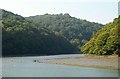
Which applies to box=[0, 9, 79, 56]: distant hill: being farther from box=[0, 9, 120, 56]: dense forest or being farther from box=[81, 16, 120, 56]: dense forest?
box=[81, 16, 120, 56]: dense forest

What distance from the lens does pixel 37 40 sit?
127 metres

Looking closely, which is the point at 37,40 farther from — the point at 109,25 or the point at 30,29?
the point at 109,25

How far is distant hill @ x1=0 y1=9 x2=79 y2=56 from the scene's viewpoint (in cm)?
10838

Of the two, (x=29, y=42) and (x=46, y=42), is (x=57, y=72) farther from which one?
(x=46, y=42)

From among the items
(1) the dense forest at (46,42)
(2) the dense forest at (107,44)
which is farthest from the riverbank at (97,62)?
(1) the dense forest at (46,42)

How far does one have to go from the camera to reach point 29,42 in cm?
12069

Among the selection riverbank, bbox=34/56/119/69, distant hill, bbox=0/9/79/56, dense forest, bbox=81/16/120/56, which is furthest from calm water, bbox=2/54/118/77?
distant hill, bbox=0/9/79/56

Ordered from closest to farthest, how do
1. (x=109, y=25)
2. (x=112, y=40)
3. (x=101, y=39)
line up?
(x=112, y=40) → (x=101, y=39) → (x=109, y=25)

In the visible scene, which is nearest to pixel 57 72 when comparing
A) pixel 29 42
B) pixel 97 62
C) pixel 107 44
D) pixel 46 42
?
pixel 97 62

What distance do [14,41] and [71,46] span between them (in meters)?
46.9

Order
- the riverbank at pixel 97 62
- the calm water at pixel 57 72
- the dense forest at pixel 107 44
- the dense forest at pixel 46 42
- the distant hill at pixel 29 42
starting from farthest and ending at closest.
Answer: the distant hill at pixel 29 42
the dense forest at pixel 46 42
the dense forest at pixel 107 44
the riverbank at pixel 97 62
the calm water at pixel 57 72

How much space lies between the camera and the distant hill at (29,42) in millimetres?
108375

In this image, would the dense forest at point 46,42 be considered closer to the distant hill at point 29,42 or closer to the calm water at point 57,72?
the distant hill at point 29,42

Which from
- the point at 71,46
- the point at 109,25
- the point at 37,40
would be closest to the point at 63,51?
the point at 71,46
